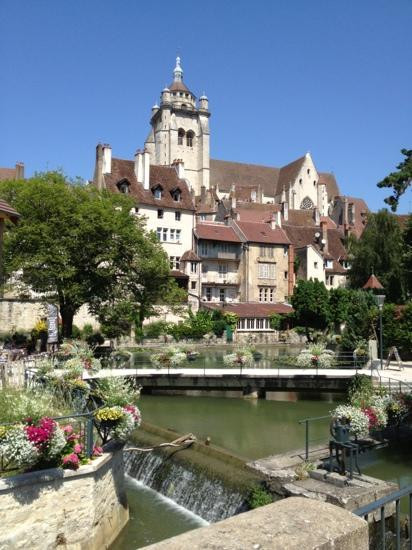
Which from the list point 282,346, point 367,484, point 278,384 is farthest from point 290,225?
point 367,484

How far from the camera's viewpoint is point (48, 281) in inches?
1211

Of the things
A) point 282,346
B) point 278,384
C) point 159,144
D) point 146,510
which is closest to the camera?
point 146,510

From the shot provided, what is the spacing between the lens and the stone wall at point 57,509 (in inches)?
358

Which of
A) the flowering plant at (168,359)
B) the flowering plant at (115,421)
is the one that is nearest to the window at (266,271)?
the flowering plant at (168,359)

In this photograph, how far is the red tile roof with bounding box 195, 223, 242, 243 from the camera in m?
57.7

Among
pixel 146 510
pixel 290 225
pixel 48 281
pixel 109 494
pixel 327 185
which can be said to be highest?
pixel 327 185

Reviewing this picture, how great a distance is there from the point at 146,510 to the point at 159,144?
258 ft

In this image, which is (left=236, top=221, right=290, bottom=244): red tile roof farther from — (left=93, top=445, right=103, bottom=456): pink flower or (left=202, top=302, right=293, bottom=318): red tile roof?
(left=93, top=445, right=103, bottom=456): pink flower

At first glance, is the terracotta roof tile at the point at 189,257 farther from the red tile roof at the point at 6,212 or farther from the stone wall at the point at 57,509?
the stone wall at the point at 57,509

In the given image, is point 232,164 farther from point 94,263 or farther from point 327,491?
point 327,491

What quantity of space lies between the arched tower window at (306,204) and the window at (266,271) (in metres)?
33.5

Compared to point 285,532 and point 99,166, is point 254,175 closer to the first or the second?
point 99,166

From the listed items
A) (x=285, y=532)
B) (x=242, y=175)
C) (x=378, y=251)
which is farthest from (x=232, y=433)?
(x=242, y=175)

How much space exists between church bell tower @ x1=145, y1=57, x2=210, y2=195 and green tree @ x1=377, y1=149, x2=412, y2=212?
54.9 meters
